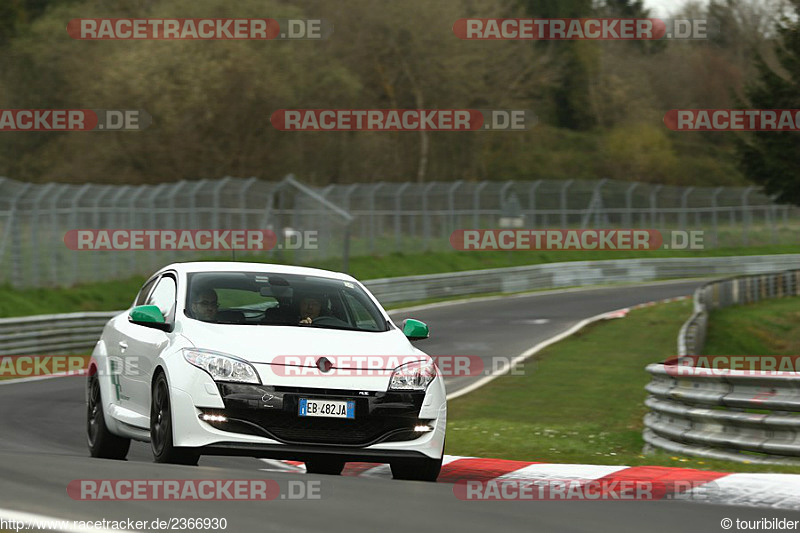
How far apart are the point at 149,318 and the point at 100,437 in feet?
4.73

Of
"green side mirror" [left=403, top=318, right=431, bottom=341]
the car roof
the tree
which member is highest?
the tree

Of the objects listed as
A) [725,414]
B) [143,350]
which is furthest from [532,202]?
[143,350]

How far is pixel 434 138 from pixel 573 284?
2802 cm

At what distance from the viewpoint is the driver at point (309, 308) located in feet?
31.3

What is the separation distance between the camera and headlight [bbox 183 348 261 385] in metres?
8.51

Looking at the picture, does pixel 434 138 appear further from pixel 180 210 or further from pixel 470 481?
pixel 470 481

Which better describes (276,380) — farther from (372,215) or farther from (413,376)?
(372,215)

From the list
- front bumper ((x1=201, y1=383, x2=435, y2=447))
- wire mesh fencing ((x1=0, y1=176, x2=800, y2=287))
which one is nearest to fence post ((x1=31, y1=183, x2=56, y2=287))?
wire mesh fencing ((x1=0, y1=176, x2=800, y2=287))

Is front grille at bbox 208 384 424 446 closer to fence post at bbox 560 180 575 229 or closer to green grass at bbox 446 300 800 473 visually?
green grass at bbox 446 300 800 473

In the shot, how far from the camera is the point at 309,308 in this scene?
9648mm

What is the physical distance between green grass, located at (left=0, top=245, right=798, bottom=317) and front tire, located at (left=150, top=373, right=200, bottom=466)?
66.5 ft

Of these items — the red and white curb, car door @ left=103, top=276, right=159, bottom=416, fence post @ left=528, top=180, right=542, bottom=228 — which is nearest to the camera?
the red and white curb

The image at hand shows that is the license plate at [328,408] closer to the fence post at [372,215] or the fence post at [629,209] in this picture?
the fence post at [372,215]

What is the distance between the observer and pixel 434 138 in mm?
74938
